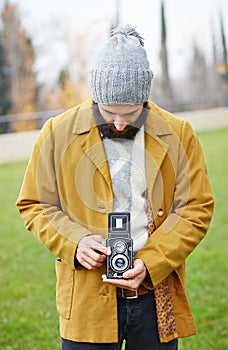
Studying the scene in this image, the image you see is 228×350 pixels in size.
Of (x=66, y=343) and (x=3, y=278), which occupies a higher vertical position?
(x=66, y=343)

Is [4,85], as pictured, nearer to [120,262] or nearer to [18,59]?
[18,59]

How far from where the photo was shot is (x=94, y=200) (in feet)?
7.54

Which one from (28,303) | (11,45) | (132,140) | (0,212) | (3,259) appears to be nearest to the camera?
(132,140)

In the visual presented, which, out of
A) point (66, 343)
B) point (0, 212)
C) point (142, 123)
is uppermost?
point (142, 123)

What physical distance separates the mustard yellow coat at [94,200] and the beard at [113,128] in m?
0.02

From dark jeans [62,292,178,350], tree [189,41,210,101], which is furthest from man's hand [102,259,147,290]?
tree [189,41,210,101]

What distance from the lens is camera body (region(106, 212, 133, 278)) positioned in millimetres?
2170

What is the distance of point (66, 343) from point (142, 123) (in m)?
0.86

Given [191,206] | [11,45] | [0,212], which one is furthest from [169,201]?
[11,45]

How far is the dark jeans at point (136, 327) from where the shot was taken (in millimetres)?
2350

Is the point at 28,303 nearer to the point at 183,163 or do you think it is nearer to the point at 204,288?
the point at 204,288

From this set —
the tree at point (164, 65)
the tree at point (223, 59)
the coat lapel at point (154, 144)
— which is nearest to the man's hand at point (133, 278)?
the coat lapel at point (154, 144)

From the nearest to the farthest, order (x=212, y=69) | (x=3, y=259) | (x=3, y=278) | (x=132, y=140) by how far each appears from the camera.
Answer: (x=132, y=140) < (x=3, y=278) < (x=3, y=259) < (x=212, y=69)

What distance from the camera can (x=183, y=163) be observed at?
2357 millimetres
